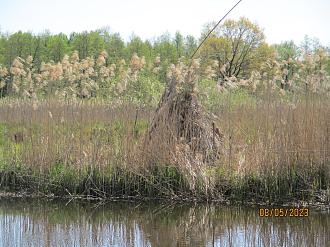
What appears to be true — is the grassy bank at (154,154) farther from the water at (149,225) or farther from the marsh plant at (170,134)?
the water at (149,225)

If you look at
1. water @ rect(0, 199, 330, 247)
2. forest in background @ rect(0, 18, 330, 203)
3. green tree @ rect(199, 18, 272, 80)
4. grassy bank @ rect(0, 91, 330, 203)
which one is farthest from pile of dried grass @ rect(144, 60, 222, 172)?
green tree @ rect(199, 18, 272, 80)

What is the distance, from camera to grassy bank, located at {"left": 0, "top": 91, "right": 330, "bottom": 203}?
7332 mm

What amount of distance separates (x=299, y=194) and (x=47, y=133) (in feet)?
14.0

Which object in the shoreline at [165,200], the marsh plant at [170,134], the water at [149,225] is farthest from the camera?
the marsh plant at [170,134]

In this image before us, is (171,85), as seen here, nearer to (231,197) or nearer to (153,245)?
(231,197)

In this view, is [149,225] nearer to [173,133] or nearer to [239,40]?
[173,133]

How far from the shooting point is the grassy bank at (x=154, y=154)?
7.33 metres

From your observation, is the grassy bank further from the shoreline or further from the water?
the water

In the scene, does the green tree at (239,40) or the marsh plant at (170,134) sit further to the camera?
the green tree at (239,40)

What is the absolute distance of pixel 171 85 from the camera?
8.40 meters

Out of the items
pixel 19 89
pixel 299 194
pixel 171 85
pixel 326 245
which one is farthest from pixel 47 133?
pixel 326 245
